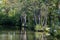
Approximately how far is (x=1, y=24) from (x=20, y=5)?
14307 mm

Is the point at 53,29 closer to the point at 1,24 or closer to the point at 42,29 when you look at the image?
the point at 42,29

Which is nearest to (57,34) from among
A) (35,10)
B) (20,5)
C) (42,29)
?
(42,29)

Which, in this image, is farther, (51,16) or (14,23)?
(14,23)

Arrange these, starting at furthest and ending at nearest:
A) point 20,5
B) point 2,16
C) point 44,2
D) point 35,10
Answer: point 2,16
point 20,5
point 35,10
point 44,2

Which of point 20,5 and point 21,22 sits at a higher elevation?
point 20,5

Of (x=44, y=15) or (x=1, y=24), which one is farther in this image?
(x=1, y=24)

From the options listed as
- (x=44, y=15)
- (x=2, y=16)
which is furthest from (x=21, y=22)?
(x=44, y=15)

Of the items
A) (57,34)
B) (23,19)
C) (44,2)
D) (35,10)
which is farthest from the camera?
(23,19)

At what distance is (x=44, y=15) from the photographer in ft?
106

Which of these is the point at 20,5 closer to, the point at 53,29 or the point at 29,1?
the point at 29,1

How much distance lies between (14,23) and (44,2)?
2089 cm

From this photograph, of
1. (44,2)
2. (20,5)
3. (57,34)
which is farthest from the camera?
(20,5)

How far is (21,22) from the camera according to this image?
159 feet

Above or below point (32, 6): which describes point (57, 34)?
below
